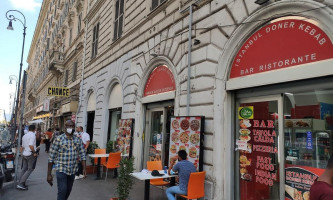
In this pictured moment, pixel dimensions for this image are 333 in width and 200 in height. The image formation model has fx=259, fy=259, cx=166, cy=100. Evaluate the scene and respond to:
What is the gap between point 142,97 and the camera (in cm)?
990

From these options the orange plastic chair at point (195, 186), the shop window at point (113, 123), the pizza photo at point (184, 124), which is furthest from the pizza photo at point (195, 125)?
the shop window at point (113, 123)

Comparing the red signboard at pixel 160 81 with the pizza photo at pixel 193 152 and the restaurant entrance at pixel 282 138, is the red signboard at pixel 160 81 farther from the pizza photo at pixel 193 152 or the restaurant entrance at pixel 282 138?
the restaurant entrance at pixel 282 138

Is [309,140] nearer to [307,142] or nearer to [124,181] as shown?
[307,142]

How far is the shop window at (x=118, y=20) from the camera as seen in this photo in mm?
12766

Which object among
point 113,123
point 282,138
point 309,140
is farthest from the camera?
point 113,123

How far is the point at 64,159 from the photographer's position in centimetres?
482

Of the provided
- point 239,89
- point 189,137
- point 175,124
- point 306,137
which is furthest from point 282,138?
point 175,124

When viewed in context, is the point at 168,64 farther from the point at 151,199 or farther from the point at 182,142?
the point at 151,199

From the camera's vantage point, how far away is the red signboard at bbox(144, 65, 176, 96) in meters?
8.34

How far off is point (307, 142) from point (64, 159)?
4337mm

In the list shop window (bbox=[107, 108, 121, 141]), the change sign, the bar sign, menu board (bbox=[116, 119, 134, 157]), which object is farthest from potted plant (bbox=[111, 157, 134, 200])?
the change sign

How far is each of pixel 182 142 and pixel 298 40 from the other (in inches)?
144

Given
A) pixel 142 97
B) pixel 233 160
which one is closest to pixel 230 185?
pixel 233 160

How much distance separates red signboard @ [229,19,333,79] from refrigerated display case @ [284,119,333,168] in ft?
3.51
